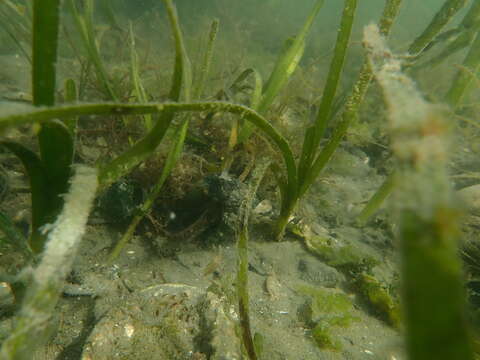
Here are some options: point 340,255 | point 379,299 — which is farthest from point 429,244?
point 340,255

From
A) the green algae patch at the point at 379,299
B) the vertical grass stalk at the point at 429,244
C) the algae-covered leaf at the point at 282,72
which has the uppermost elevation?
the algae-covered leaf at the point at 282,72

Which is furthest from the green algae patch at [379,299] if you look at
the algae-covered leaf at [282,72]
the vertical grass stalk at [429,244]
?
the vertical grass stalk at [429,244]

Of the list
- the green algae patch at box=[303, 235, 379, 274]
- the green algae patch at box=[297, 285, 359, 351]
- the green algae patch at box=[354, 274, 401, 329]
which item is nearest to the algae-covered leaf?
the green algae patch at box=[303, 235, 379, 274]

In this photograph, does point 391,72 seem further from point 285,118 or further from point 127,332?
point 285,118

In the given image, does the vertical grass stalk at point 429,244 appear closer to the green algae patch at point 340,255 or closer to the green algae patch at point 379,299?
the green algae patch at point 379,299

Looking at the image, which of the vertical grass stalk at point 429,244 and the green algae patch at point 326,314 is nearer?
the vertical grass stalk at point 429,244

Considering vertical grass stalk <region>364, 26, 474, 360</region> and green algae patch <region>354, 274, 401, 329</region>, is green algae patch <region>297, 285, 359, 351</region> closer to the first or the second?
green algae patch <region>354, 274, 401, 329</region>

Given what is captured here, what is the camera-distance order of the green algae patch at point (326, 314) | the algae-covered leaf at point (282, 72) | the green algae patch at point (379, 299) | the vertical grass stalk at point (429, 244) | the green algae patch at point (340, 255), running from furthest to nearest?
the algae-covered leaf at point (282, 72) → the green algae patch at point (340, 255) → the green algae patch at point (379, 299) → the green algae patch at point (326, 314) → the vertical grass stalk at point (429, 244)
